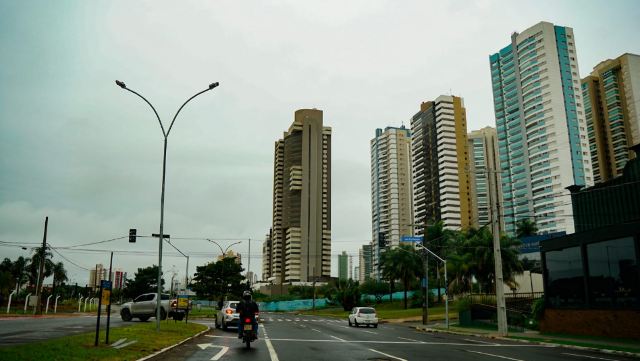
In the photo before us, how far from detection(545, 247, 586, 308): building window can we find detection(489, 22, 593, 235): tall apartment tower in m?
91.6

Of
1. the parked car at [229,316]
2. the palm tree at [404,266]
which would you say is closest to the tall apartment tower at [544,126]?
the palm tree at [404,266]

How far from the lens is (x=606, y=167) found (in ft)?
474

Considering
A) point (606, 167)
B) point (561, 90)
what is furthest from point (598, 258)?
point (606, 167)

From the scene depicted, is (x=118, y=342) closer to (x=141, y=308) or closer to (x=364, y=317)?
(x=141, y=308)

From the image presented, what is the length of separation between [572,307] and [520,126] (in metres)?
118

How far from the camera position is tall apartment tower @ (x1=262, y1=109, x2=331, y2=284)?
162 metres

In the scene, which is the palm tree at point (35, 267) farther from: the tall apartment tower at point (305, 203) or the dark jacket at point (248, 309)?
the tall apartment tower at point (305, 203)

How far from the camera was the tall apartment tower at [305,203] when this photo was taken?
16238cm

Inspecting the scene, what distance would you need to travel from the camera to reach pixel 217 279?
87.5 m

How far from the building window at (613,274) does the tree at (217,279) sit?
68425mm

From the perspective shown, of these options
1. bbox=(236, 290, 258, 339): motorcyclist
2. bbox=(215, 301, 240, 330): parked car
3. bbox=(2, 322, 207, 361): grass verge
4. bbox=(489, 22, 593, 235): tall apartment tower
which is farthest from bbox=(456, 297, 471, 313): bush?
bbox=(489, 22, 593, 235): tall apartment tower

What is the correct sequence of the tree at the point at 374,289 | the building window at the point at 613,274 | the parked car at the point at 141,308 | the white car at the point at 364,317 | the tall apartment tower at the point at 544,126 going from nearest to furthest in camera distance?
the building window at the point at 613,274
the parked car at the point at 141,308
the white car at the point at 364,317
the tree at the point at 374,289
the tall apartment tower at the point at 544,126

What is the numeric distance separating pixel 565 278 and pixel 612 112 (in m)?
136

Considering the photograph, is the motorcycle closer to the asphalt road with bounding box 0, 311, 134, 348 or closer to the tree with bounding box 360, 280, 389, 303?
the asphalt road with bounding box 0, 311, 134, 348
